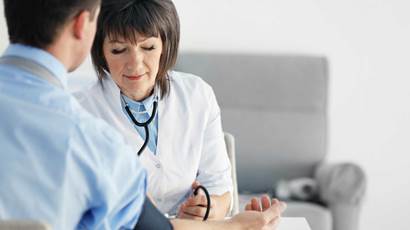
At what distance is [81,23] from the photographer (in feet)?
4.40

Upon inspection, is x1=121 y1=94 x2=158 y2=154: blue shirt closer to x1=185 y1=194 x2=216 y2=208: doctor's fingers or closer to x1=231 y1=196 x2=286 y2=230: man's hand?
x1=185 y1=194 x2=216 y2=208: doctor's fingers

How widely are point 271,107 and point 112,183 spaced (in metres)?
2.50

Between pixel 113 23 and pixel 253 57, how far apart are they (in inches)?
71.8

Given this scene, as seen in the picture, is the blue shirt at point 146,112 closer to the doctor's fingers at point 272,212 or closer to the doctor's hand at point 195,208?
the doctor's hand at point 195,208

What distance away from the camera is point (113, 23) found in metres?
2.02

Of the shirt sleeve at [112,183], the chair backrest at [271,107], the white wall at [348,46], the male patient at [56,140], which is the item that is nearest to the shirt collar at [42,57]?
the male patient at [56,140]

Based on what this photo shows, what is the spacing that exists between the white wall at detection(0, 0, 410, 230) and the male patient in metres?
2.64

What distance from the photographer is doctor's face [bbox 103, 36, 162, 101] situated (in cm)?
205

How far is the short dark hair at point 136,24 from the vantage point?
2027 millimetres

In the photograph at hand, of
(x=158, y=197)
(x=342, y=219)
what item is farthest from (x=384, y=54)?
(x=158, y=197)

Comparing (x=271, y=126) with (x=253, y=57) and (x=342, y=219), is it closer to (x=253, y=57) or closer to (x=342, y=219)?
(x=253, y=57)

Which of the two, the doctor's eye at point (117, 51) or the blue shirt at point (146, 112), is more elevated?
the doctor's eye at point (117, 51)

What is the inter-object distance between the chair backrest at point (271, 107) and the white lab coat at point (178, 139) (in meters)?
1.41

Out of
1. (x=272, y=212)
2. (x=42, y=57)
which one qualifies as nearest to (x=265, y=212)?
(x=272, y=212)
